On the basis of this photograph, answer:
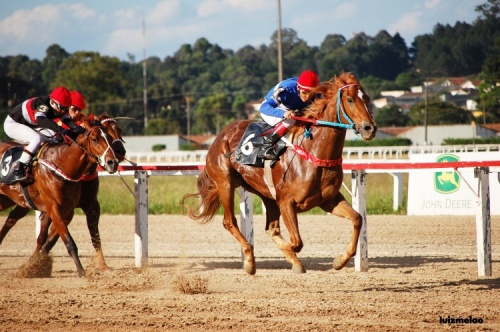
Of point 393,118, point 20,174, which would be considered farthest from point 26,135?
point 393,118

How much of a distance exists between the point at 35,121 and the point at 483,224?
5.81 meters

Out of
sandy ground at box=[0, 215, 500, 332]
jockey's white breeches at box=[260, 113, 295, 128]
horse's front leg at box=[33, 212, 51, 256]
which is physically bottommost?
sandy ground at box=[0, 215, 500, 332]

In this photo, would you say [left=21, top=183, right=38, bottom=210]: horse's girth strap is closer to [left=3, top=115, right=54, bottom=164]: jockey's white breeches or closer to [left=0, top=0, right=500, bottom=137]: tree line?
[left=3, top=115, right=54, bottom=164]: jockey's white breeches

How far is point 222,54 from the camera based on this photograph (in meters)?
178

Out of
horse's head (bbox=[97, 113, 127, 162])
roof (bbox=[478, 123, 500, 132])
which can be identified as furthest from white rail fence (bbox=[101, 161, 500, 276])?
roof (bbox=[478, 123, 500, 132])

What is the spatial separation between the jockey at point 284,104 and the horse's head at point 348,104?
28 cm

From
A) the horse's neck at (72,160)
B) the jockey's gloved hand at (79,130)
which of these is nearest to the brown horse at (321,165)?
the horse's neck at (72,160)

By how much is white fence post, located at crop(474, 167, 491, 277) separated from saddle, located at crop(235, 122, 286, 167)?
7.27ft

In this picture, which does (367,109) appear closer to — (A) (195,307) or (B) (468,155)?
(A) (195,307)

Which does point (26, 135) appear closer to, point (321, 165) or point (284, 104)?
point (284, 104)

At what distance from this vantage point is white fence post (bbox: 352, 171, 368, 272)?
9.13 metres

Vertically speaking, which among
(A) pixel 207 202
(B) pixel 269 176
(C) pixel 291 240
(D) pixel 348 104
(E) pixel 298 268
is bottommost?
(E) pixel 298 268

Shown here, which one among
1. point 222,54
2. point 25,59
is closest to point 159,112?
point 25,59

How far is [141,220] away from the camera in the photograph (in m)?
10.2
